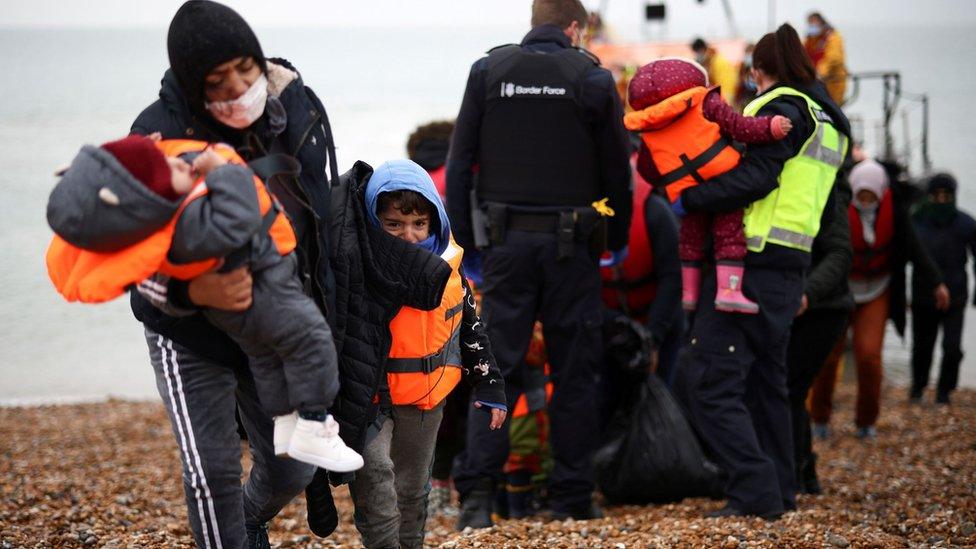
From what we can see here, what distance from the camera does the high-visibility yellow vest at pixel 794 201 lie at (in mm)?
5125

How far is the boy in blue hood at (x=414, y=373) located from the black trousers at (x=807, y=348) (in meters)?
2.86

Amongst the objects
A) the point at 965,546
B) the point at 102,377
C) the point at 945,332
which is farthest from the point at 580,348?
the point at 102,377

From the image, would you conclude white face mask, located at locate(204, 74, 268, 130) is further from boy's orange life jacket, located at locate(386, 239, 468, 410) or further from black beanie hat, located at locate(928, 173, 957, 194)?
black beanie hat, located at locate(928, 173, 957, 194)

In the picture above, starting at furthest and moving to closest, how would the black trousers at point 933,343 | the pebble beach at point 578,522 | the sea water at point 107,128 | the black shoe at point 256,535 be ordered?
the sea water at point 107,128
the black trousers at point 933,343
the pebble beach at point 578,522
the black shoe at point 256,535

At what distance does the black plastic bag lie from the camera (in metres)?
5.82

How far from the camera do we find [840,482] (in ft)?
22.5

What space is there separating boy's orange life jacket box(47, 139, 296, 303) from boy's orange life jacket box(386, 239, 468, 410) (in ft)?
2.74

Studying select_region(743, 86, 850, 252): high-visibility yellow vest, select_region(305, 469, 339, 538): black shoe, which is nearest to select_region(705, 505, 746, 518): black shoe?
select_region(743, 86, 850, 252): high-visibility yellow vest

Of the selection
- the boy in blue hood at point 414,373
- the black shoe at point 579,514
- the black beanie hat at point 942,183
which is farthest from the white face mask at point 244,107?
the black beanie hat at point 942,183

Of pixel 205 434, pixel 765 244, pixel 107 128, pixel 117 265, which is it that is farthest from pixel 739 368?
pixel 107 128

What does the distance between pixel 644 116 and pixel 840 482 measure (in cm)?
315

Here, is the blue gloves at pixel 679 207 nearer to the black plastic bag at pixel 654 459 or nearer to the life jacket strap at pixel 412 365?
the black plastic bag at pixel 654 459

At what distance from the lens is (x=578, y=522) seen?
5.27 meters

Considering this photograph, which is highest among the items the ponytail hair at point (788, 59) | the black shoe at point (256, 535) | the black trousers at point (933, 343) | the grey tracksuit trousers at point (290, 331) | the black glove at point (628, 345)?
the ponytail hair at point (788, 59)
